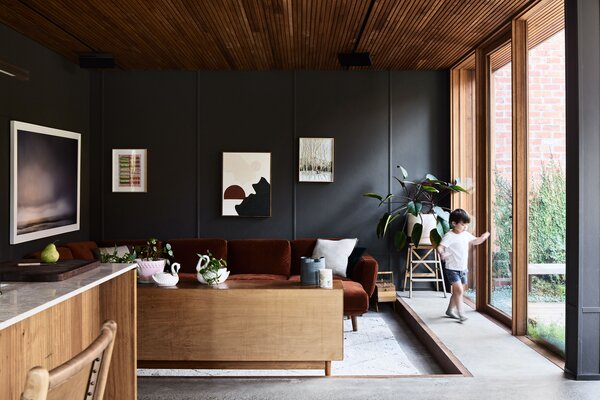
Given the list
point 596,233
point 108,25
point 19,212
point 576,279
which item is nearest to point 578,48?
point 596,233

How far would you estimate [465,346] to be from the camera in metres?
4.73

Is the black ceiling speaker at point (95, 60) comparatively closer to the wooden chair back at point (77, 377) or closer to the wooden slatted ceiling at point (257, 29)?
the wooden slatted ceiling at point (257, 29)

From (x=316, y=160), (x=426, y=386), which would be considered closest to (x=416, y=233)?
(x=316, y=160)

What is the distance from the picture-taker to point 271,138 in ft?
24.0

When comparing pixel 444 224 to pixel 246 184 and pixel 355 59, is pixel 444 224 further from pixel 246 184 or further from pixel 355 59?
pixel 246 184

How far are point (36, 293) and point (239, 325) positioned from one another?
200 cm

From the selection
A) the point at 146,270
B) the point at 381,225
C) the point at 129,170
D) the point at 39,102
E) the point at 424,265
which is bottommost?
the point at 424,265

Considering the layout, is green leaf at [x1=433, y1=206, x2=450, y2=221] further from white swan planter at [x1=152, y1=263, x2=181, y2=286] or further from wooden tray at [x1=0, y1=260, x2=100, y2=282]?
wooden tray at [x1=0, y1=260, x2=100, y2=282]

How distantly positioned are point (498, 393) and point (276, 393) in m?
1.38

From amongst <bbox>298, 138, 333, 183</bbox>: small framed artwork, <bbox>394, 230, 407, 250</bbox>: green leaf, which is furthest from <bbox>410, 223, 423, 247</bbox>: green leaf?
<bbox>298, 138, 333, 183</bbox>: small framed artwork

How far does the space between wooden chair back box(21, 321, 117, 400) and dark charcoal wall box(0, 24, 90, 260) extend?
13.9ft

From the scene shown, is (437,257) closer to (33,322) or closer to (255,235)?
(255,235)

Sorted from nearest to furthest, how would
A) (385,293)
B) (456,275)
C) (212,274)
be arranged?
(212,274) < (456,275) < (385,293)

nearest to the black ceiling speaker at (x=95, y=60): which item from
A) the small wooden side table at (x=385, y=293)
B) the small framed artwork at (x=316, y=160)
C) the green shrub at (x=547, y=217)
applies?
the small framed artwork at (x=316, y=160)
